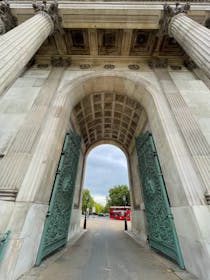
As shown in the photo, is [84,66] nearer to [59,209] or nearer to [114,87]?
[114,87]

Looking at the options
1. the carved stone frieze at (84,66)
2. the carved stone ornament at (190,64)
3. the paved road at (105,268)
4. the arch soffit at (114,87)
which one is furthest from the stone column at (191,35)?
the paved road at (105,268)

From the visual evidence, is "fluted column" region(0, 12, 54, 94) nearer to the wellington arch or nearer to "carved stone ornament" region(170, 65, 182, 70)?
the wellington arch

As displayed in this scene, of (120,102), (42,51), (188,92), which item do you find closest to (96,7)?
(42,51)

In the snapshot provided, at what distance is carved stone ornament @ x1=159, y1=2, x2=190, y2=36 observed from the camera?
5.50 m

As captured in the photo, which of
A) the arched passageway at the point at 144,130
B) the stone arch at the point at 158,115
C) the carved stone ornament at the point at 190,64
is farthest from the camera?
the carved stone ornament at the point at 190,64

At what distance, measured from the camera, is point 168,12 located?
5676mm

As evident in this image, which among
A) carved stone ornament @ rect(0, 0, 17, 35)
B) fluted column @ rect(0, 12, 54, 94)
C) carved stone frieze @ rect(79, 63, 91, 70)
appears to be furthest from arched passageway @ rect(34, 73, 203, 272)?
carved stone ornament @ rect(0, 0, 17, 35)

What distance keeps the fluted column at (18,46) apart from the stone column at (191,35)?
5.21 m

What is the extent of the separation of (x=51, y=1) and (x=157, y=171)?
8.75 m

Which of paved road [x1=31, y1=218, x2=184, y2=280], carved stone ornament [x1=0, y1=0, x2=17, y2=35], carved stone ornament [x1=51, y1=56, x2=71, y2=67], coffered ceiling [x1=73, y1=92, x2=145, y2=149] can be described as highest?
carved stone ornament [x1=0, y1=0, x2=17, y2=35]

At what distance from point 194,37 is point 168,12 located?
2.55m

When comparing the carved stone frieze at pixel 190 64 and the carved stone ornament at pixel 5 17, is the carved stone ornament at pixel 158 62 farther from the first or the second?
the carved stone ornament at pixel 5 17

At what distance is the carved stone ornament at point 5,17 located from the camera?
5508 millimetres

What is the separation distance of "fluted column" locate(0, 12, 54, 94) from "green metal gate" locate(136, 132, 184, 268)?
5.25m
